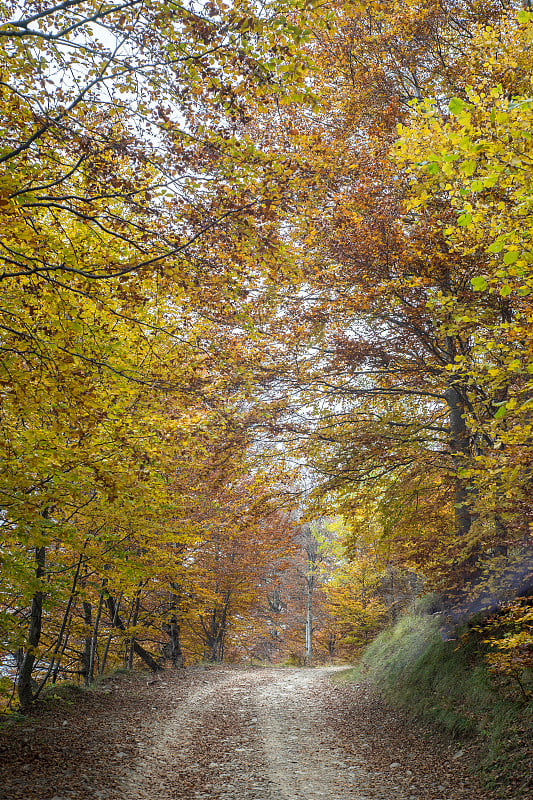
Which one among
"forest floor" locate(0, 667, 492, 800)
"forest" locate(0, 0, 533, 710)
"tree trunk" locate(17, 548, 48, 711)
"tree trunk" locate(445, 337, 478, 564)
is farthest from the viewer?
"tree trunk" locate(445, 337, 478, 564)

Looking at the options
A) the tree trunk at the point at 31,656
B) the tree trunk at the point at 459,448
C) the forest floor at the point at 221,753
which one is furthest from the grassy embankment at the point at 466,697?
the tree trunk at the point at 31,656

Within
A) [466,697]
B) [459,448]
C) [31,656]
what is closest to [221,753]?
[31,656]

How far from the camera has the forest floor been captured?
5.41 meters

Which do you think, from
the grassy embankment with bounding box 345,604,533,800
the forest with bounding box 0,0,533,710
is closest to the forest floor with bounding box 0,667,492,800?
the grassy embankment with bounding box 345,604,533,800

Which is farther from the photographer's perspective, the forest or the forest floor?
the forest floor

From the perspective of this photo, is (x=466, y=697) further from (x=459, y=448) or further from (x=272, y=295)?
(x=272, y=295)

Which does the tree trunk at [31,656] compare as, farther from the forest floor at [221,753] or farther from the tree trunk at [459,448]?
the tree trunk at [459,448]

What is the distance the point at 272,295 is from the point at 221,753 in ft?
23.4

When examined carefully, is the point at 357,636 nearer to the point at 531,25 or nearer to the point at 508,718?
the point at 508,718

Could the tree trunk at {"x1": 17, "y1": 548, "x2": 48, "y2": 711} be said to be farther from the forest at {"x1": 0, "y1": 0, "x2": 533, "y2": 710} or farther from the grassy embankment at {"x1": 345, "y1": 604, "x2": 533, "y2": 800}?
the grassy embankment at {"x1": 345, "y1": 604, "x2": 533, "y2": 800}

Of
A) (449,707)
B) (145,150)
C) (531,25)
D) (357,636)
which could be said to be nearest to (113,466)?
(145,150)

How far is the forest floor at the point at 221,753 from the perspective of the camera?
17.7 feet

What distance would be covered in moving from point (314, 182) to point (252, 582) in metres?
15.7

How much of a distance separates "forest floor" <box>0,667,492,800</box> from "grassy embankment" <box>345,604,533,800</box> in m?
0.29
